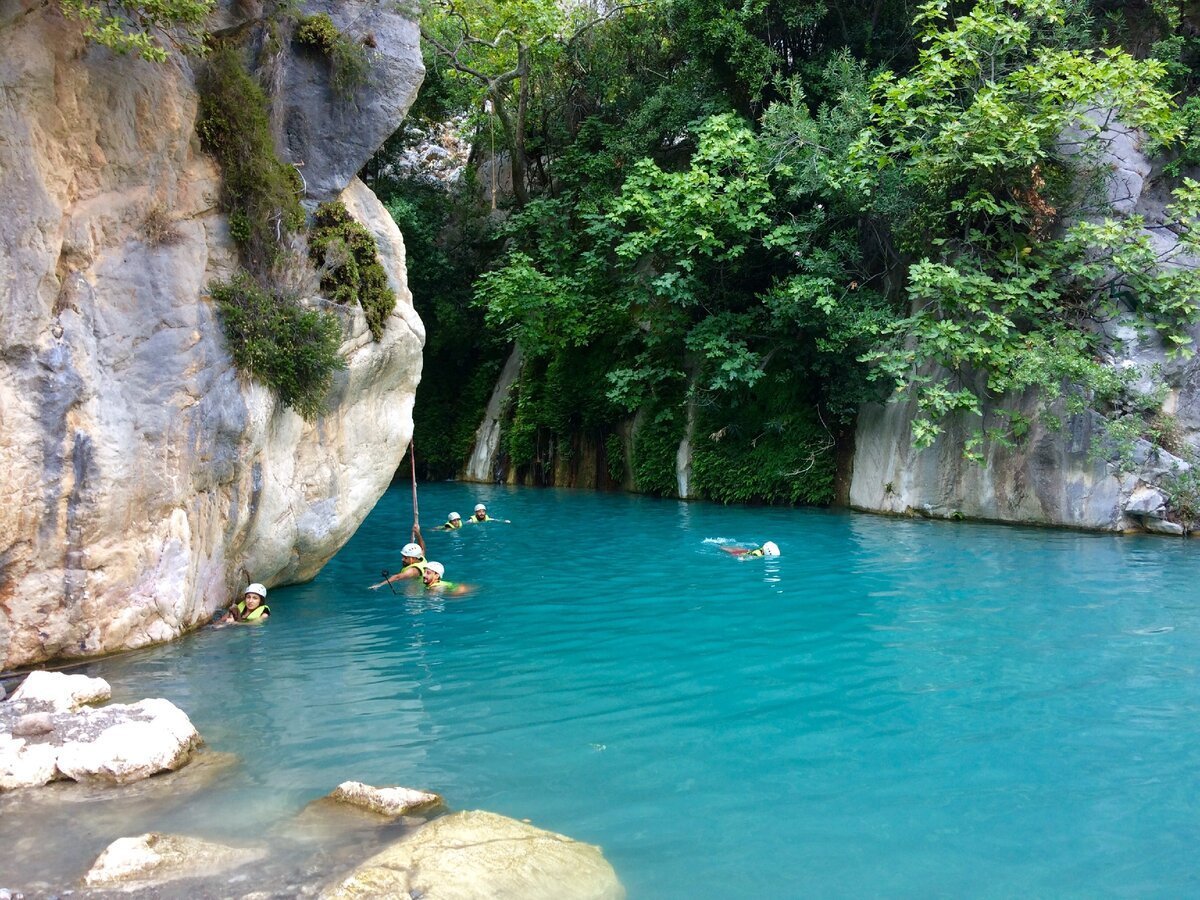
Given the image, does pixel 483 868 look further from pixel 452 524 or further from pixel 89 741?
pixel 452 524

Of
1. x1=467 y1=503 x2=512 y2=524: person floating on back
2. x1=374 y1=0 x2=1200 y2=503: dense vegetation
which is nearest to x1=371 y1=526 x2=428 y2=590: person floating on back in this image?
x1=467 y1=503 x2=512 y2=524: person floating on back

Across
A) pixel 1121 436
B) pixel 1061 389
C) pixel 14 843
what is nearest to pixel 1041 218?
pixel 1061 389

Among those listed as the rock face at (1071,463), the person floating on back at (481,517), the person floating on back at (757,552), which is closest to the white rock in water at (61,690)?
the person floating on back at (757,552)

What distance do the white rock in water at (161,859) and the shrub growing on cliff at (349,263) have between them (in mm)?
7050

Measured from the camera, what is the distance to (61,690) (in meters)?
6.29

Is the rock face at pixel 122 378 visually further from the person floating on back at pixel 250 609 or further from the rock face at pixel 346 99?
the person floating on back at pixel 250 609

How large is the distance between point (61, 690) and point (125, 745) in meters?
1.21

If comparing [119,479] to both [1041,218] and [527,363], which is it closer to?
[1041,218]

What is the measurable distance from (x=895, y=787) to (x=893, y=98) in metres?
12.9

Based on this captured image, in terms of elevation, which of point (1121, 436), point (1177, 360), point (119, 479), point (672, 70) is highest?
point (672, 70)

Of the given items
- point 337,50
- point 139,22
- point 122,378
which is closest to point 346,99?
point 337,50

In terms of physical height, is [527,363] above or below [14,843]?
above

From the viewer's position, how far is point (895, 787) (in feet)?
16.6

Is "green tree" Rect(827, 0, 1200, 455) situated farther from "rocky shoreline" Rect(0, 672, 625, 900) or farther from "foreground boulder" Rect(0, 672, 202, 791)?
"foreground boulder" Rect(0, 672, 202, 791)
